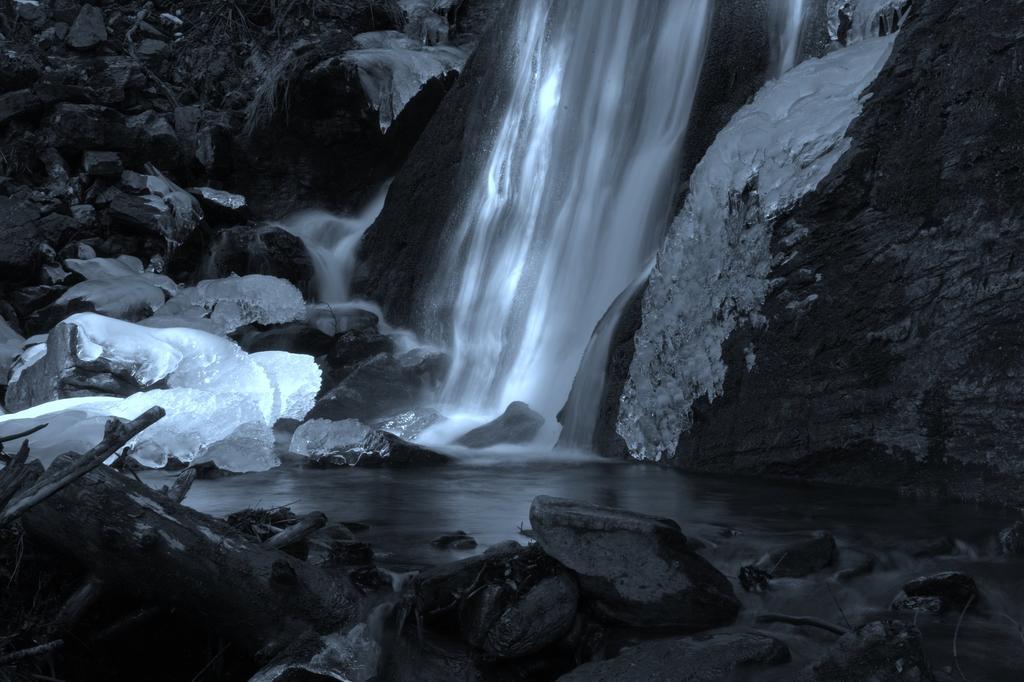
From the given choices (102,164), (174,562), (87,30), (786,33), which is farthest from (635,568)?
(87,30)

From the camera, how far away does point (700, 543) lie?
344 centimetres

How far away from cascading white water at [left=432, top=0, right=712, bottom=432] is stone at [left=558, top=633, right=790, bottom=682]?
15.3ft

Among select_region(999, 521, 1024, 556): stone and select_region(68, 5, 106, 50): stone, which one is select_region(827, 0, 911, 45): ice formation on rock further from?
select_region(68, 5, 106, 50): stone

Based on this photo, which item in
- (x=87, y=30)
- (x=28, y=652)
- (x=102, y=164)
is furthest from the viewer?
(x=87, y=30)

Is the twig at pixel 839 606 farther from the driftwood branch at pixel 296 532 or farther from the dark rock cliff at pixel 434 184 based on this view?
the dark rock cliff at pixel 434 184

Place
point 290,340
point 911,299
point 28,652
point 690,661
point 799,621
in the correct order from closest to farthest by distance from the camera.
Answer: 1. point 28,652
2. point 690,661
3. point 799,621
4. point 911,299
5. point 290,340

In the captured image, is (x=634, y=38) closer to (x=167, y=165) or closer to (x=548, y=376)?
(x=548, y=376)

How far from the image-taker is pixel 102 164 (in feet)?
38.8

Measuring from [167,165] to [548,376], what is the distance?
705cm

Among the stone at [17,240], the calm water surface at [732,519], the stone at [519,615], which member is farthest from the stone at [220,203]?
the stone at [519,615]

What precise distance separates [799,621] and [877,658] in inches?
23.6

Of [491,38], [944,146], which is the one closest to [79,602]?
[944,146]

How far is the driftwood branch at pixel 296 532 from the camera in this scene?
2.82m

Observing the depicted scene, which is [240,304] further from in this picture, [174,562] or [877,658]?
[877,658]
